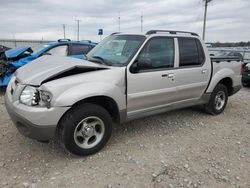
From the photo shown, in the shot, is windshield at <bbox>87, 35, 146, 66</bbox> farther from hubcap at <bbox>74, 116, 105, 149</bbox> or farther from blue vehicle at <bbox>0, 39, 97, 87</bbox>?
blue vehicle at <bbox>0, 39, 97, 87</bbox>

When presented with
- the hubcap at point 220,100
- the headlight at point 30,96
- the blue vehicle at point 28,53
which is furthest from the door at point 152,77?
the blue vehicle at point 28,53

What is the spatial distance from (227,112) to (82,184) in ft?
→ 14.2

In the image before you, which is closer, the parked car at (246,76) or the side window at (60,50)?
the side window at (60,50)

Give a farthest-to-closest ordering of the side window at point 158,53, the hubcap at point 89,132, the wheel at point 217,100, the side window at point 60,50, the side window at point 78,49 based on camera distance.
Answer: the side window at point 78,49 < the side window at point 60,50 < the wheel at point 217,100 < the side window at point 158,53 < the hubcap at point 89,132

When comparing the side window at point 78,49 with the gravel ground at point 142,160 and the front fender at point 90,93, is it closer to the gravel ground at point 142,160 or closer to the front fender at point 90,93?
the gravel ground at point 142,160

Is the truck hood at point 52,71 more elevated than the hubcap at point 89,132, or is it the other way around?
the truck hood at point 52,71

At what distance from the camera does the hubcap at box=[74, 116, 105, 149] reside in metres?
3.13

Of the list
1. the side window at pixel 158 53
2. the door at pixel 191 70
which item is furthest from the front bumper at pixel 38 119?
the door at pixel 191 70

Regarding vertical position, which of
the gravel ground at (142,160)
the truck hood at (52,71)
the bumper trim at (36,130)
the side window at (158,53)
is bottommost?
the gravel ground at (142,160)

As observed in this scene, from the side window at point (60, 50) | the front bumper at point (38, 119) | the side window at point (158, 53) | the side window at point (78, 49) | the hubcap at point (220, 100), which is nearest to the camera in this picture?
the front bumper at point (38, 119)

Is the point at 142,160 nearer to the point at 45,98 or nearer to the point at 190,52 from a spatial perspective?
the point at 45,98

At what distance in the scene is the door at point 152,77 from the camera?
3455 millimetres

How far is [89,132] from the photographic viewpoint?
10.5 ft

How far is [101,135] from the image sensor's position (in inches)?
131
